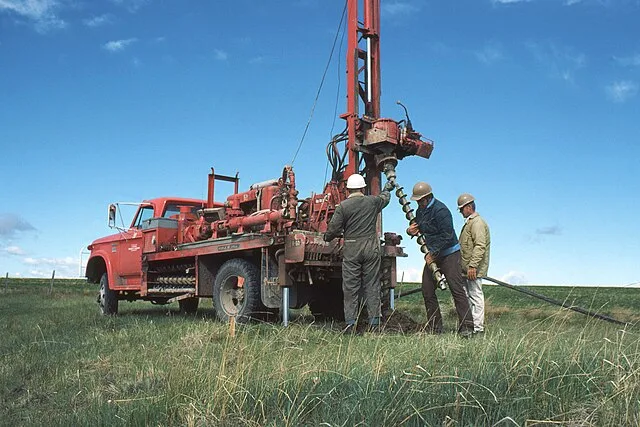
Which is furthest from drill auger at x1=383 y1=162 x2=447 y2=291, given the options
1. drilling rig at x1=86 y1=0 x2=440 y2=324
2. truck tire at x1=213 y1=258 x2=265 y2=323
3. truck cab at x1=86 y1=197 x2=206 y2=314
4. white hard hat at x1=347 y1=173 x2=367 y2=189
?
truck cab at x1=86 y1=197 x2=206 y2=314

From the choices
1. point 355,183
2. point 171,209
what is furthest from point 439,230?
point 171,209

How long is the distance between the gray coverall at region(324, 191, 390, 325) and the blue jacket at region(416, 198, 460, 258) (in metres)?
0.76

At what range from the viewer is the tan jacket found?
26.6ft

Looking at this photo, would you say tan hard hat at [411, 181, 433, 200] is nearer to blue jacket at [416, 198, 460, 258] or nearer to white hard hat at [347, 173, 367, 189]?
blue jacket at [416, 198, 460, 258]

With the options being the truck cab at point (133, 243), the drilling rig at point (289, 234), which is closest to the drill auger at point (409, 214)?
the drilling rig at point (289, 234)

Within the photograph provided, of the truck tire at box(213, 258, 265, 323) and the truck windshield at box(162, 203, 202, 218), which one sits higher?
the truck windshield at box(162, 203, 202, 218)

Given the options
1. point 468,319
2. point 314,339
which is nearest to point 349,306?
point 314,339

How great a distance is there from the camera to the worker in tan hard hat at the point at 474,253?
26.6ft

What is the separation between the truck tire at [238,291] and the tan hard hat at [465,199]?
3.08 meters

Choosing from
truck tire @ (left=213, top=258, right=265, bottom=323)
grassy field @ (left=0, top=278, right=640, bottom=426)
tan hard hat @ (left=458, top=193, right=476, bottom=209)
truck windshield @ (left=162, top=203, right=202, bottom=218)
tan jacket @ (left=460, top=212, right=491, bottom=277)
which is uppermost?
truck windshield @ (left=162, top=203, right=202, bottom=218)

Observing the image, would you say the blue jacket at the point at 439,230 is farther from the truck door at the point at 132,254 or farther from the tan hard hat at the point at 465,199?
the truck door at the point at 132,254

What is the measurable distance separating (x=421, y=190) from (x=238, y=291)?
3213mm

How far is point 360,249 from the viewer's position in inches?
307

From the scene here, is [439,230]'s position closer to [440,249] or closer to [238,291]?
[440,249]
